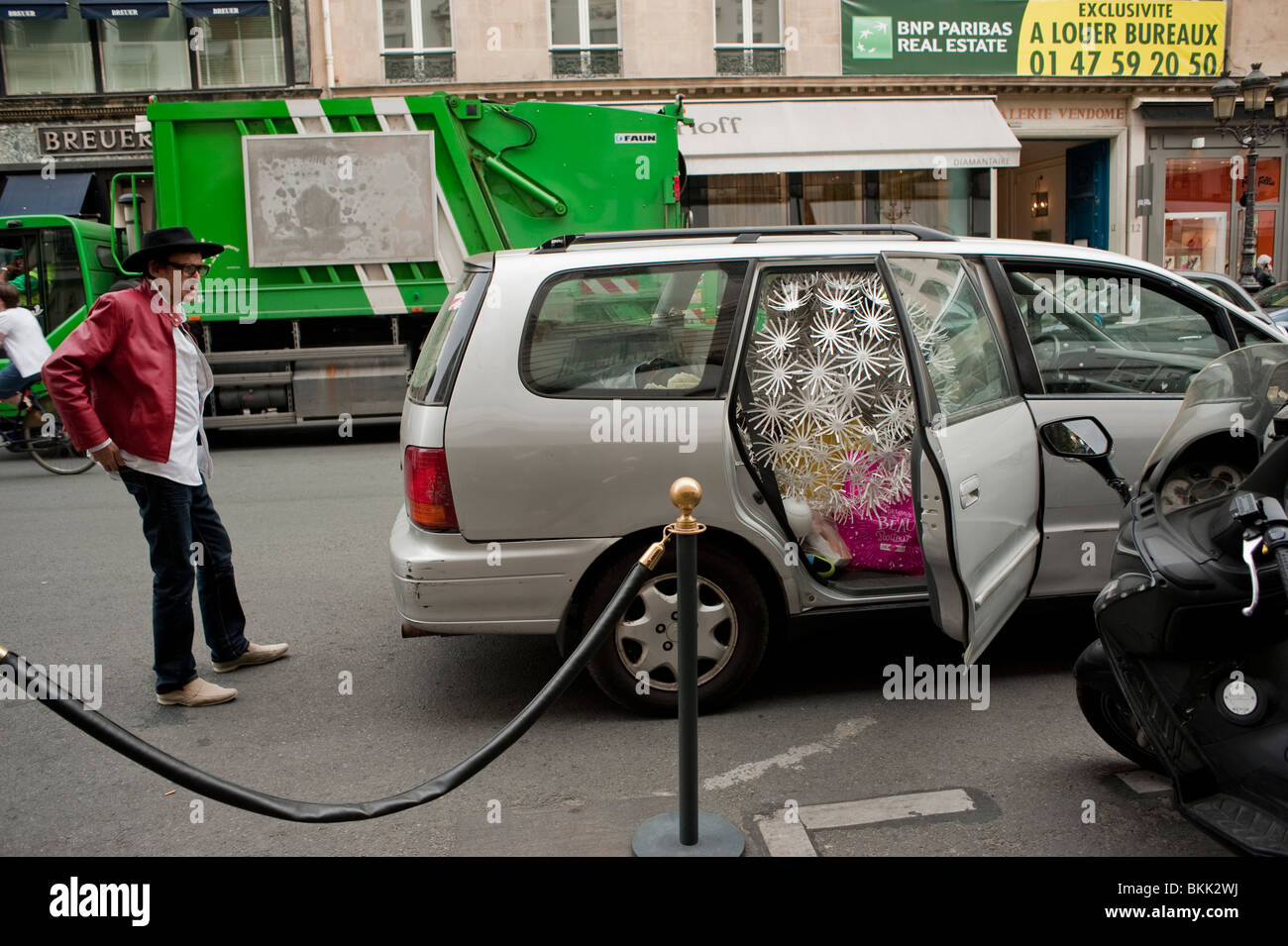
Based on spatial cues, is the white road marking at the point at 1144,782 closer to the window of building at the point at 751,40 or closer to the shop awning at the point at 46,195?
the window of building at the point at 751,40

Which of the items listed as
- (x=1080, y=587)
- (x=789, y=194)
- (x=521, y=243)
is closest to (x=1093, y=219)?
(x=789, y=194)

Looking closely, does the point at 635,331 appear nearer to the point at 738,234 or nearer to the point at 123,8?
the point at 738,234

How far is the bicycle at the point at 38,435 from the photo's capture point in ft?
34.6

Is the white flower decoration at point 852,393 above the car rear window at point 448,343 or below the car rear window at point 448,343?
below

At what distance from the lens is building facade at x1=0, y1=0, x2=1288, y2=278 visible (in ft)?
63.7

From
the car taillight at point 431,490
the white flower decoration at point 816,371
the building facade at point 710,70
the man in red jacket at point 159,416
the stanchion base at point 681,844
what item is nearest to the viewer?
the stanchion base at point 681,844

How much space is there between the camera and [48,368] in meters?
4.10

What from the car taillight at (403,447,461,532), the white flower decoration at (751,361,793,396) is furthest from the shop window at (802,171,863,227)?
the car taillight at (403,447,461,532)

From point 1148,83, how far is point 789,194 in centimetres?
741

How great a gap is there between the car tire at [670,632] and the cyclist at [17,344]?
8152 mm

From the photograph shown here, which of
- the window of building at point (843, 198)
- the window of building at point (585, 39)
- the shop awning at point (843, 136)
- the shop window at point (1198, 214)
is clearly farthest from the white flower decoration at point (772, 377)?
the shop window at point (1198, 214)

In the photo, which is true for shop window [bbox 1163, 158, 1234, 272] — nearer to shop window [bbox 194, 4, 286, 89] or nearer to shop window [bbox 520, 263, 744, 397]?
shop window [bbox 194, 4, 286, 89]
